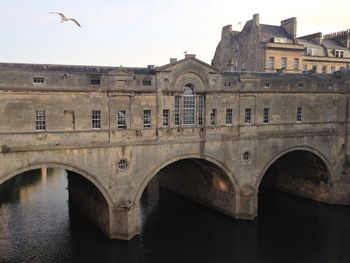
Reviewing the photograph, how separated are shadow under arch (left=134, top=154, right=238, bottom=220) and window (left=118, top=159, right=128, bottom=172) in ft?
6.80

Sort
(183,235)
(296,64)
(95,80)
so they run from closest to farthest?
(95,80) → (183,235) → (296,64)

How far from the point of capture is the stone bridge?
82.1ft

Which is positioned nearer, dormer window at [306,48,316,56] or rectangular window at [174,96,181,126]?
rectangular window at [174,96,181,126]

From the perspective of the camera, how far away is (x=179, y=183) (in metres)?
42.7

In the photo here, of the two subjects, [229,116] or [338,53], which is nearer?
[229,116]

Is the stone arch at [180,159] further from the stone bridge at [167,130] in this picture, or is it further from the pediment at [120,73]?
the pediment at [120,73]

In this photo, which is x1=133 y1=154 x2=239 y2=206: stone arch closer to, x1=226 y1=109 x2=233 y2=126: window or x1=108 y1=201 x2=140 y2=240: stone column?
x1=108 y1=201 x2=140 y2=240: stone column

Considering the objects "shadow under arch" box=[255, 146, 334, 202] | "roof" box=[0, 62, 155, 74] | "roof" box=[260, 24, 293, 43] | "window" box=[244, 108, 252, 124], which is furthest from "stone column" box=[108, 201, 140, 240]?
"roof" box=[260, 24, 293, 43]

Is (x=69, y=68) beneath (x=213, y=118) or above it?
above

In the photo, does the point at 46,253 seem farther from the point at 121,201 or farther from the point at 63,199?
the point at 63,199

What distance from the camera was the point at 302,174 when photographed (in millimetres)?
41781

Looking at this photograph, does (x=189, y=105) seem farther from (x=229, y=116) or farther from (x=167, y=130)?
(x=229, y=116)

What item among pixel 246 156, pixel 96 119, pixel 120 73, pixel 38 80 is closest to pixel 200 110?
pixel 246 156

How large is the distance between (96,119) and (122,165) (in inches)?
169
